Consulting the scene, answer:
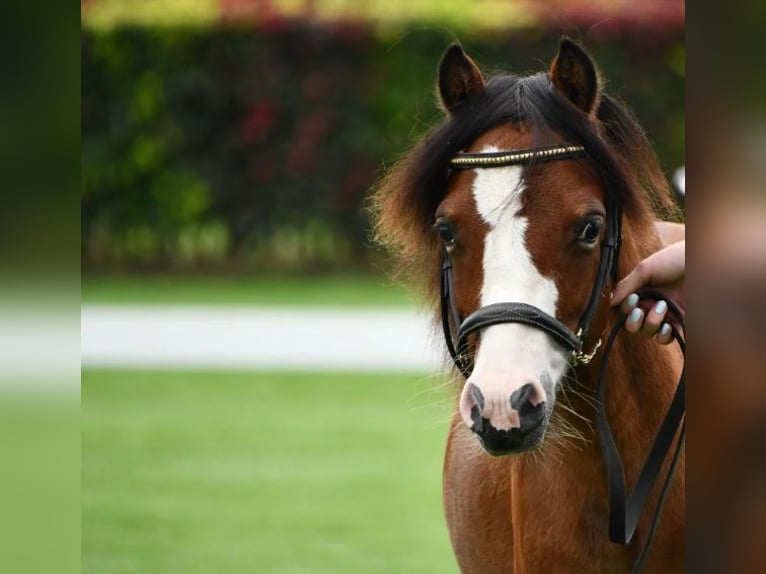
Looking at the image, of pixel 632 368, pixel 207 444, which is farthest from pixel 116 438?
pixel 632 368

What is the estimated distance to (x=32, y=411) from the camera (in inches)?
40.8

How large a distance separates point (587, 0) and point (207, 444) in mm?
9621

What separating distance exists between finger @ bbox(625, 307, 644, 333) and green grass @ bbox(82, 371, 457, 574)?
5.80ft

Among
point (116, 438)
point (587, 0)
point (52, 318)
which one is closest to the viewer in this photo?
point (52, 318)

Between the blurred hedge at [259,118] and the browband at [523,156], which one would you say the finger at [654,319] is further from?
the blurred hedge at [259,118]

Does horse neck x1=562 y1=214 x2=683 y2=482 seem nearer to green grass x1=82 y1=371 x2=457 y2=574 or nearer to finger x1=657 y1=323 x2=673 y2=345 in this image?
finger x1=657 y1=323 x2=673 y2=345

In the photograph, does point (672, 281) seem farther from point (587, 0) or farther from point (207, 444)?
point (587, 0)

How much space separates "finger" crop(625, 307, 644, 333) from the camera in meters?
2.21

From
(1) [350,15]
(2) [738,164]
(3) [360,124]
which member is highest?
(1) [350,15]

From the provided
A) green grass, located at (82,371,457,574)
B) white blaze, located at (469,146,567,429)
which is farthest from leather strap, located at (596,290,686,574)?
green grass, located at (82,371,457,574)

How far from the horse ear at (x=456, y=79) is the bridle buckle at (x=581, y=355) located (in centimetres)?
59

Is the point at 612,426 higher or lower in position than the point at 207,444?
higher

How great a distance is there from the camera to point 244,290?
52.7ft

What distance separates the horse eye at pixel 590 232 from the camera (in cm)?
215
